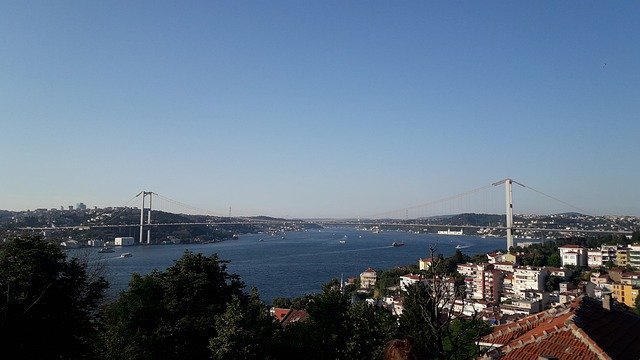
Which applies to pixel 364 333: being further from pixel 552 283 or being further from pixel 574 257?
pixel 574 257

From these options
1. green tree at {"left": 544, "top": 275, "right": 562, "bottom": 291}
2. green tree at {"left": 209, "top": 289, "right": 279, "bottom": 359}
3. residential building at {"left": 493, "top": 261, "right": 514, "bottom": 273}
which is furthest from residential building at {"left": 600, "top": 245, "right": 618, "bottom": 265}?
green tree at {"left": 209, "top": 289, "right": 279, "bottom": 359}

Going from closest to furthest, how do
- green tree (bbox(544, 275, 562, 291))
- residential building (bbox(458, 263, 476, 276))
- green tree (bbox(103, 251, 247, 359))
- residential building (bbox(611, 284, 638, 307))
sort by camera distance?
1. green tree (bbox(103, 251, 247, 359))
2. residential building (bbox(611, 284, 638, 307))
3. green tree (bbox(544, 275, 562, 291))
4. residential building (bbox(458, 263, 476, 276))

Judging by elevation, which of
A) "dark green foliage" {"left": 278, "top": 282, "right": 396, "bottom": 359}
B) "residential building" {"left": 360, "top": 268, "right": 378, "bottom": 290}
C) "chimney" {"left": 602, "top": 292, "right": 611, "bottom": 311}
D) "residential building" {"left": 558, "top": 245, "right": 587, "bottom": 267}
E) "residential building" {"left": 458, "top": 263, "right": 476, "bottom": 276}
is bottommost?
"residential building" {"left": 360, "top": 268, "right": 378, "bottom": 290}

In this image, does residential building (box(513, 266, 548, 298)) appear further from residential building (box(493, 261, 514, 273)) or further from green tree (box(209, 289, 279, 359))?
green tree (box(209, 289, 279, 359))

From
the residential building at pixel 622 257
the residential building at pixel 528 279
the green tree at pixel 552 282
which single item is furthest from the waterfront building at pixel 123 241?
the residential building at pixel 622 257

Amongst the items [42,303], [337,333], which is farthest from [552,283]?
[42,303]

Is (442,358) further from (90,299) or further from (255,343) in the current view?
(90,299)

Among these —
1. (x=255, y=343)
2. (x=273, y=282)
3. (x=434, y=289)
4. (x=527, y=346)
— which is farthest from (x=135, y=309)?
(x=273, y=282)
